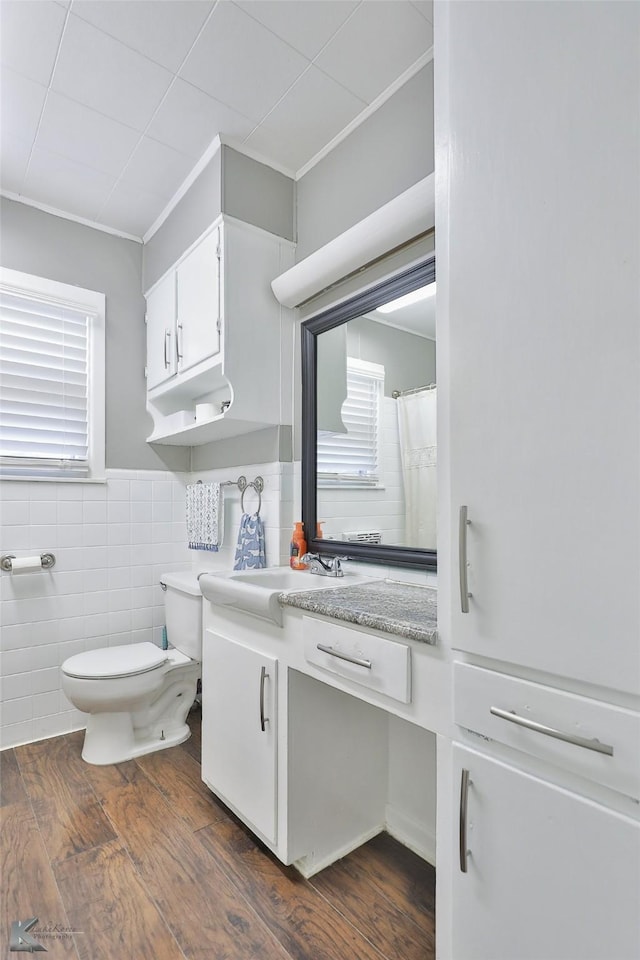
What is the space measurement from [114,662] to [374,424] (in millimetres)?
1517

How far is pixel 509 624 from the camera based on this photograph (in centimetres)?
85

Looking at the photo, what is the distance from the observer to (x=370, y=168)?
6.09ft

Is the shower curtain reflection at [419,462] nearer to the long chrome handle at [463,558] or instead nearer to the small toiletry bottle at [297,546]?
the small toiletry bottle at [297,546]

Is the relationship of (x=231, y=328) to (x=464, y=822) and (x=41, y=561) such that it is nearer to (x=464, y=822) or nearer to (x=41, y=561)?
(x=41, y=561)

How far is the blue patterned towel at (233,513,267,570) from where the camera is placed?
2201 mm

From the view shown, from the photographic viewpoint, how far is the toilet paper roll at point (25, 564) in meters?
2.27

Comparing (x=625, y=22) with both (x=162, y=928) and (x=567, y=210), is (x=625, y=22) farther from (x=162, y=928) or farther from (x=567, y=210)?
(x=162, y=928)

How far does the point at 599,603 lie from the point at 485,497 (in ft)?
0.80

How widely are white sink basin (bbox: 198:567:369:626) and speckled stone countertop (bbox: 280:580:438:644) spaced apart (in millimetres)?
55

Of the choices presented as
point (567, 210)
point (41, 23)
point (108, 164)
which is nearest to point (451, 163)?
point (567, 210)

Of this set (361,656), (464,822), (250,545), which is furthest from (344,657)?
(250,545)

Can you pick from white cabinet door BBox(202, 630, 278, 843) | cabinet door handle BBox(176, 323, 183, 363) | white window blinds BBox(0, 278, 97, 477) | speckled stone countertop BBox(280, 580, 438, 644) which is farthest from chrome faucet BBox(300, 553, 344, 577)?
white window blinds BBox(0, 278, 97, 477)

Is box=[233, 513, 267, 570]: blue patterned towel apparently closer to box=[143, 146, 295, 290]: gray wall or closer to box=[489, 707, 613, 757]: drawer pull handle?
box=[143, 146, 295, 290]: gray wall

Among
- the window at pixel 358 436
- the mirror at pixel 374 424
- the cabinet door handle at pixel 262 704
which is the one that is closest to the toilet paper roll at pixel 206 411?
the mirror at pixel 374 424
